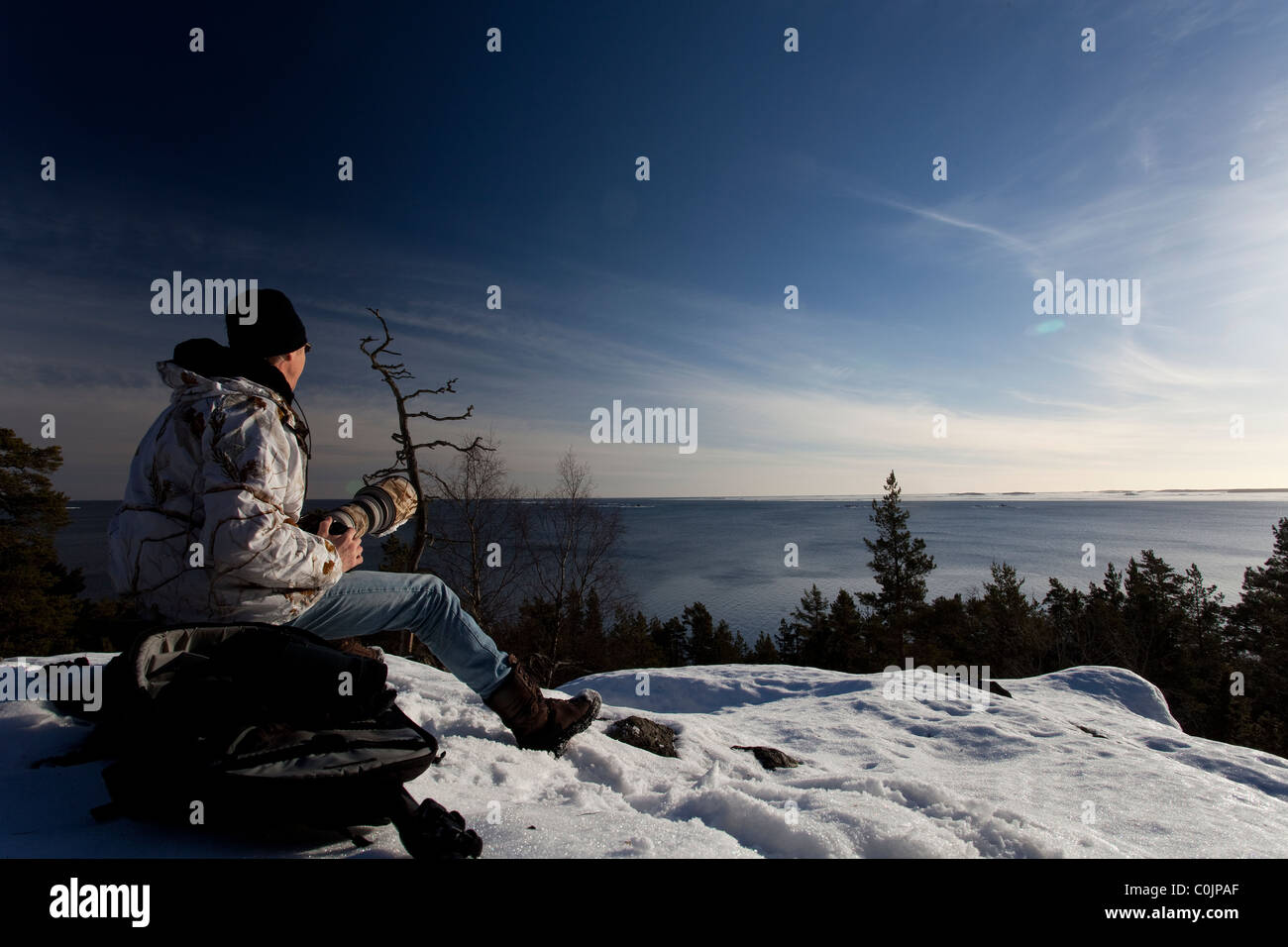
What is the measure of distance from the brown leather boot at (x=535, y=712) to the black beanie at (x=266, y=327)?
5.93ft

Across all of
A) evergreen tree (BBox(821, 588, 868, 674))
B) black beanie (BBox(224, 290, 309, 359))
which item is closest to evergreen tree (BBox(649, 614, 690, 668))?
evergreen tree (BBox(821, 588, 868, 674))

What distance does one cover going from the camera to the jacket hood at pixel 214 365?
1.90 metres

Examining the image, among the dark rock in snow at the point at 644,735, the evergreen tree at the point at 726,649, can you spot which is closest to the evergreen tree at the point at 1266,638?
the evergreen tree at the point at 726,649

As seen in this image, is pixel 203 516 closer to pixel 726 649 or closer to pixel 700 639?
pixel 726 649

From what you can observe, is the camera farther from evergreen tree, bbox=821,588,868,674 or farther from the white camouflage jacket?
evergreen tree, bbox=821,588,868,674

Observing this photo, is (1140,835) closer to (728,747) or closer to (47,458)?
(728,747)

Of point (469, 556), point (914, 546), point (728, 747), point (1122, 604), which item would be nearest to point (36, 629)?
point (469, 556)

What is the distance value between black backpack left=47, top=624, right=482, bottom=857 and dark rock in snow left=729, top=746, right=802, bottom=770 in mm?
3147

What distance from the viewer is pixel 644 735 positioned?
3934 mm

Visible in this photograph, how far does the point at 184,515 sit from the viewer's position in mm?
1788

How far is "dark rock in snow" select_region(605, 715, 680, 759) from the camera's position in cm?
387
